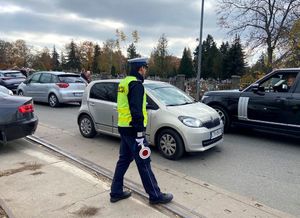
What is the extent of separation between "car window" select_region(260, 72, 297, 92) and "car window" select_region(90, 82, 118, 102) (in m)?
3.74

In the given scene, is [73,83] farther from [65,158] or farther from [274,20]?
[274,20]

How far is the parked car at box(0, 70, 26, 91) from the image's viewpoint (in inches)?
688

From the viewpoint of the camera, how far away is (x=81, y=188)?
4.18 metres

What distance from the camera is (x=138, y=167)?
3703 mm

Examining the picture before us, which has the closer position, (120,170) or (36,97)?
(120,170)

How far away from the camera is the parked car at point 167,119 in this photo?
18.0ft

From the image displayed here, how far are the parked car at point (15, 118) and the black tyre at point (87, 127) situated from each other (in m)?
1.30

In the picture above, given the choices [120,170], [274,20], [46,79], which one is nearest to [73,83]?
[46,79]

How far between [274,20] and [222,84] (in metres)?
8.26

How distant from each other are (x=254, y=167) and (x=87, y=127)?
13.2 ft

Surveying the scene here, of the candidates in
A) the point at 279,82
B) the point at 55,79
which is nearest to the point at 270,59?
the point at 279,82

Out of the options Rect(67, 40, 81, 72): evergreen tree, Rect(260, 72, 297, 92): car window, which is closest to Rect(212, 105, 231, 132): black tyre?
Rect(260, 72, 297, 92): car window

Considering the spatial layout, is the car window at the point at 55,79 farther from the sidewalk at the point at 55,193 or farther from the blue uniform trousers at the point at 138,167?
the blue uniform trousers at the point at 138,167

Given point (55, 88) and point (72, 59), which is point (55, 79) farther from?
point (72, 59)
